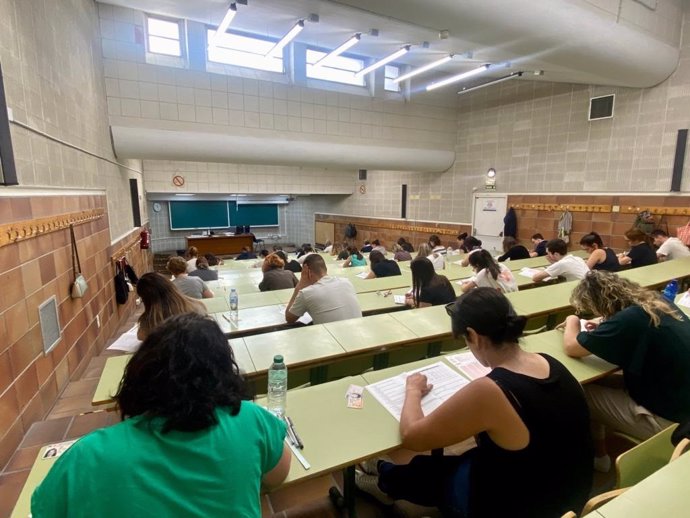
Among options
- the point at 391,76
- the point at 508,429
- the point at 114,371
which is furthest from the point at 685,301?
the point at 391,76

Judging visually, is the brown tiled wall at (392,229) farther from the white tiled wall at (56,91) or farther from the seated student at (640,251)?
the white tiled wall at (56,91)

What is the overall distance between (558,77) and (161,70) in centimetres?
664

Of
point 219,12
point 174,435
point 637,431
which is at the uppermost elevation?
point 219,12

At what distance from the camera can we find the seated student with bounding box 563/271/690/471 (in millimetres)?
1697

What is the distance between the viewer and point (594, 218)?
6.69 meters

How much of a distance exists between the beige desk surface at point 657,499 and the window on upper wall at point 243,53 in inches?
301

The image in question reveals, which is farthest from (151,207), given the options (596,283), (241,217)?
(596,283)

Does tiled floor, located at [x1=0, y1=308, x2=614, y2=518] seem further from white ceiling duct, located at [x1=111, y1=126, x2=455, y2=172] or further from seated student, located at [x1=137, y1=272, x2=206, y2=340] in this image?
white ceiling duct, located at [x1=111, y1=126, x2=455, y2=172]

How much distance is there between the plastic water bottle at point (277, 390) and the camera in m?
1.59

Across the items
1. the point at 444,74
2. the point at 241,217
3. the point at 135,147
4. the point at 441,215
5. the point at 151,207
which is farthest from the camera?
the point at 241,217

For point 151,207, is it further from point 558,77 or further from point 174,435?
point 174,435

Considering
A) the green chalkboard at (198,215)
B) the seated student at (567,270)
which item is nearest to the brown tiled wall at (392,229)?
the green chalkboard at (198,215)

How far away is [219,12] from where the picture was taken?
5.22m

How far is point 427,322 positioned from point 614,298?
46.2 inches
